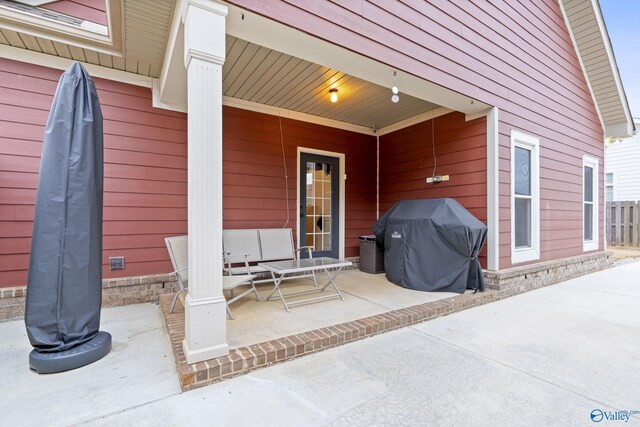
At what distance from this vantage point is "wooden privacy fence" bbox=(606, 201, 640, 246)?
29.8ft

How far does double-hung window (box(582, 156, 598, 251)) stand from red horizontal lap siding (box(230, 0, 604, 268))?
302 mm

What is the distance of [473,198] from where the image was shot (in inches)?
167

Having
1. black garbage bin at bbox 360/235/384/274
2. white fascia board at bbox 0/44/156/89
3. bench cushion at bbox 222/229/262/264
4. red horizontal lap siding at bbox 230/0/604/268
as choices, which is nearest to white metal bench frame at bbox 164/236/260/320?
bench cushion at bbox 222/229/262/264

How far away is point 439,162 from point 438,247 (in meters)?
1.51

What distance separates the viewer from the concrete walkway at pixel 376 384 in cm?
167

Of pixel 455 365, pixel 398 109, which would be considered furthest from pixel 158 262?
pixel 398 109

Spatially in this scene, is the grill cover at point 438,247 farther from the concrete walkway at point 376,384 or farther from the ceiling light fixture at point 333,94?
the ceiling light fixture at point 333,94

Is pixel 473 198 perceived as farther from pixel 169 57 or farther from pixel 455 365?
pixel 169 57

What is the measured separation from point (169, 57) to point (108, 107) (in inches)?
49.7

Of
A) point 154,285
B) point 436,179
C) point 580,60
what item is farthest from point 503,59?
point 154,285

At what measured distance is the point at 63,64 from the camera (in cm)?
324

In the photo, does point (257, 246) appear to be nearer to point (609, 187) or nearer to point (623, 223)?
point (623, 223)

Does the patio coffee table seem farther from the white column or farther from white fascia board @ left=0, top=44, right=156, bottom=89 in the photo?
white fascia board @ left=0, top=44, right=156, bottom=89

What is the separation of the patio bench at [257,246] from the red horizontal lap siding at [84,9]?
2623 mm
